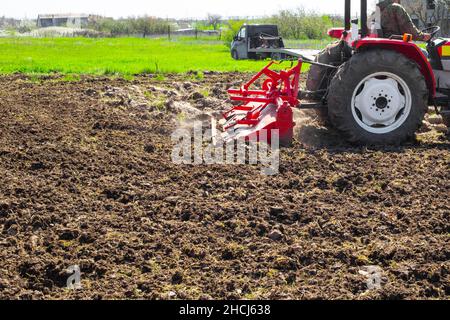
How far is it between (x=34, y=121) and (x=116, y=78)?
5.50 metres

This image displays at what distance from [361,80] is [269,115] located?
1180 mm

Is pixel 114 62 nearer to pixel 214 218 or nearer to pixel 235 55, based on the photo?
pixel 235 55

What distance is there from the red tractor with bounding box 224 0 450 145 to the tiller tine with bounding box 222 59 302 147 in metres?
0.01

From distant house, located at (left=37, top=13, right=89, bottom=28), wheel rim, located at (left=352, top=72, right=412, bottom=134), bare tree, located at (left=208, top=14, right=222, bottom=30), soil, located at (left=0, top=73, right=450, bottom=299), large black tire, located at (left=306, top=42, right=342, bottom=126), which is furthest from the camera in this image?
distant house, located at (left=37, top=13, right=89, bottom=28)

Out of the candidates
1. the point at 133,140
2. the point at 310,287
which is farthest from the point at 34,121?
the point at 310,287

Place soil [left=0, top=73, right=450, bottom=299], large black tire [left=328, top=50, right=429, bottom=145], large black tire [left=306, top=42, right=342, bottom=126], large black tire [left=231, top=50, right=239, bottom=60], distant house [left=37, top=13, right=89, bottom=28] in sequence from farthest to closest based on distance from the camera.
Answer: distant house [left=37, top=13, right=89, bottom=28]
large black tire [left=231, top=50, right=239, bottom=60]
large black tire [left=306, top=42, right=342, bottom=126]
large black tire [left=328, top=50, right=429, bottom=145]
soil [left=0, top=73, right=450, bottom=299]

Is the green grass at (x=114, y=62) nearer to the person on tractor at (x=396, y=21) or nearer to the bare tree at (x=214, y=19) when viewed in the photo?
the person on tractor at (x=396, y=21)

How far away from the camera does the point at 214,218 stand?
5.27m

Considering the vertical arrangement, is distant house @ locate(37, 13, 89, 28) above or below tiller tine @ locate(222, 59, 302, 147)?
above

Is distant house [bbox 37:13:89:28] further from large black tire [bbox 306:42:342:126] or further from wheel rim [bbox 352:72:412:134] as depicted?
wheel rim [bbox 352:72:412:134]

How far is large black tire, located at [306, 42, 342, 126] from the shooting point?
8.49 meters

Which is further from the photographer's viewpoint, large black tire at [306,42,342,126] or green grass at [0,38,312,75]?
green grass at [0,38,312,75]

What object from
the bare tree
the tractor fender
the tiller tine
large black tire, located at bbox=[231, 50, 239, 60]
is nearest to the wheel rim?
the tractor fender
